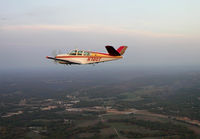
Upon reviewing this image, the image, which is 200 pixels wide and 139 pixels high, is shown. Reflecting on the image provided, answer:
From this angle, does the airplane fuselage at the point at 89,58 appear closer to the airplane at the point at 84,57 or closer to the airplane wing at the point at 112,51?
the airplane at the point at 84,57

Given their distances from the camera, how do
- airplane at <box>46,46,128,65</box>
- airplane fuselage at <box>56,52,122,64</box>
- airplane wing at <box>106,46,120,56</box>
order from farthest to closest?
airplane fuselage at <box>56,52,122,64</box> < airplane at <box>46,46,128,65</box> < airplane wing at <box>106,46,120,56</box>

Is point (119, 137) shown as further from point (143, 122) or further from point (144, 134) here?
point (143, 122)

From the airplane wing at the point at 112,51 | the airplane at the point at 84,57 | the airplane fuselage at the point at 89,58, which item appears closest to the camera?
the airplane wing at the point at 112,51

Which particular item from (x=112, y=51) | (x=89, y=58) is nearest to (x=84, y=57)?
(x=89, y=58)

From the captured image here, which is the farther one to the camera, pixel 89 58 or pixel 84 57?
pixel 89 58

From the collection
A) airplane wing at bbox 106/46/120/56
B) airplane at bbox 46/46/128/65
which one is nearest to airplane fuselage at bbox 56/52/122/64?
airplane at bbox 46/46/128/65

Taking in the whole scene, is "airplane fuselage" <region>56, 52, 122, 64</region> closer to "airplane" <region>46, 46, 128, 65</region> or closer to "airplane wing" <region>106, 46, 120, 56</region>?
"airplane" <region>46, 46, 128, 65</region>

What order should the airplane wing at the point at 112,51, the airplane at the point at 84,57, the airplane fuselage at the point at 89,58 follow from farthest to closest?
the airplane fuselage at the point at 89,58 → the airplane at the point at 84,57 → the airplane wing at the point at 112,51

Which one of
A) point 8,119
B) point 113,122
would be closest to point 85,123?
point 113,122

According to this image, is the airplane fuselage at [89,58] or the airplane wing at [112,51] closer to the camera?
the airplane wing at [112,51]

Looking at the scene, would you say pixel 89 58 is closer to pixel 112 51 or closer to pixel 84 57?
pixel 84 57

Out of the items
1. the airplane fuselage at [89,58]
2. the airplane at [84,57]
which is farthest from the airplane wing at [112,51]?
the airplane fuselage at [89,58]

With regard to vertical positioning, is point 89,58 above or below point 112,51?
below
